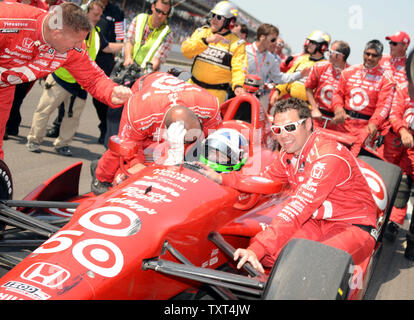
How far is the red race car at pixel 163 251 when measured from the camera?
96.7 inches

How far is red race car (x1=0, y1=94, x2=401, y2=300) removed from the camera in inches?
96.7

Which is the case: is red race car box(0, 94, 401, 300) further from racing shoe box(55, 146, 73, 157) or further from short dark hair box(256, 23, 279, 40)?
short dark hair box(256, 23, 279, 40)

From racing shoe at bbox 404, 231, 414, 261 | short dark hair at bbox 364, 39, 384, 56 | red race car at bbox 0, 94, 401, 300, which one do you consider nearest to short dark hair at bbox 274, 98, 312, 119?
red race car at bbox 0, 94, 401, 300

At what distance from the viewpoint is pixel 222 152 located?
11.7 feet

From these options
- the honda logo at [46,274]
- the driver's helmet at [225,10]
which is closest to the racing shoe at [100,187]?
the honda logo at [46,274]

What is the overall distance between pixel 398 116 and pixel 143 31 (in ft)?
11.6

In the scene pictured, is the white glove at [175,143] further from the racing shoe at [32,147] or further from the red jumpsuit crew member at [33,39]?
the racing shoe at [32,147]

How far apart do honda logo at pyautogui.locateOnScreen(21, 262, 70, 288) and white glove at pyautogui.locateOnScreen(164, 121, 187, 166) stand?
1188mm

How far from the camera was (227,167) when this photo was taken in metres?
3.61

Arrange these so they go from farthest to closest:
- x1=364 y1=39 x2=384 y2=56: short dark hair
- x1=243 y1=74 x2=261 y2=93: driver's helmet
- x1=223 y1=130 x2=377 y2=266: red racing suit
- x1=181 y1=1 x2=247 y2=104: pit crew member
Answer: x1=181 y1=1 x2=247 y2=104: pit crew member, x1=364 y1=39 x2=384 y2=56: short dark hair, x1=243 y1=74 x2=261 y2=93: driver's helmet, x1=223 y1=130 x2=377 y2=266: red racing suit

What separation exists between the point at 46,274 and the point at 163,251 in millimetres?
652

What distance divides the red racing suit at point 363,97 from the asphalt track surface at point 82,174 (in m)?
1.38
